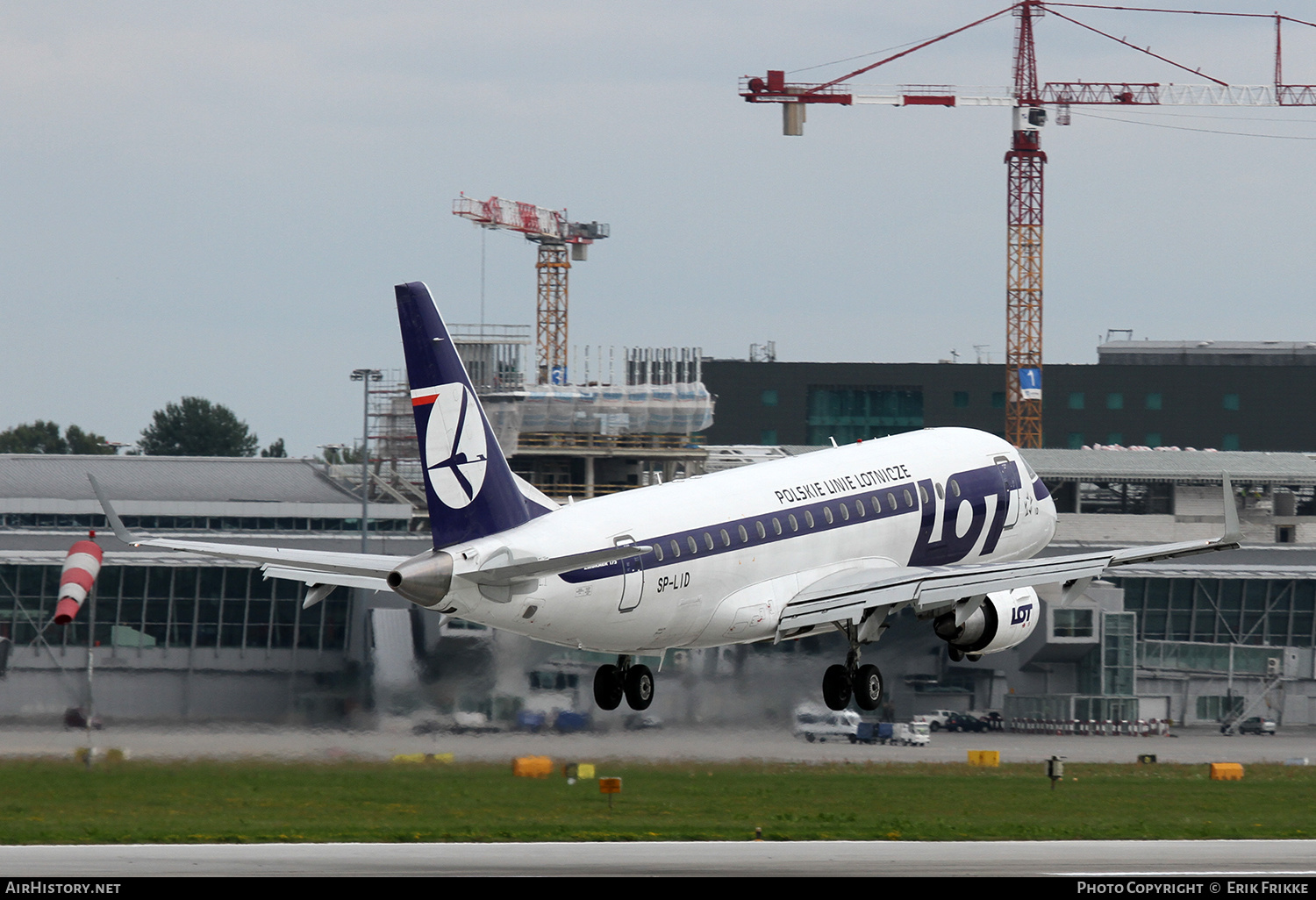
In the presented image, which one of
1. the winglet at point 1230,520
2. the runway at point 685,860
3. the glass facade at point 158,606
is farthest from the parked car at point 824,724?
the winglet at point 1230,520

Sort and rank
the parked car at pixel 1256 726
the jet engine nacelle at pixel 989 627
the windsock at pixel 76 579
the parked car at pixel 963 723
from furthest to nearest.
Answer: the parked car at pixel 1256 726 < the parked car at pixel 963 723 < the windsock at pixel 76 579 < the jet engine nacelle at pixel 989 627

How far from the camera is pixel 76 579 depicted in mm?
73562

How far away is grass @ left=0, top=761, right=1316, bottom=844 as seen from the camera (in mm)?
58844

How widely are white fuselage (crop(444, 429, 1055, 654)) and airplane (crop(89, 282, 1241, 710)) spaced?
51mm

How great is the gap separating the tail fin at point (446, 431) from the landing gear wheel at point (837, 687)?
10686mm

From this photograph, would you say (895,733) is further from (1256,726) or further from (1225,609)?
(1225,609)

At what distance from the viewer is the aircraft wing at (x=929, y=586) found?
149 ft

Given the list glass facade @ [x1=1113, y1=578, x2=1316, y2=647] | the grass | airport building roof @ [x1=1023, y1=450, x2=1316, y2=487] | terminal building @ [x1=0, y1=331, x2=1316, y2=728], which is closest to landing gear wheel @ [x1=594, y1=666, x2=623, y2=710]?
terminal building @ [x1=0, y1=331, x2=1316, y2=728]

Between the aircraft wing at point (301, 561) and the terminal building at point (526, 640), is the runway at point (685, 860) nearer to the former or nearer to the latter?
the aircraft wing at point (301, 561)

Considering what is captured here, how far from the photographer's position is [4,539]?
365 ft

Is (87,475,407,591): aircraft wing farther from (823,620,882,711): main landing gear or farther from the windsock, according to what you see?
the windsock

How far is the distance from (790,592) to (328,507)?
356 feet

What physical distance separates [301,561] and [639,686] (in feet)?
28.4

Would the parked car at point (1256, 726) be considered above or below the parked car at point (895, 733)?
below
